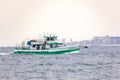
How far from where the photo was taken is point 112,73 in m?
75.4

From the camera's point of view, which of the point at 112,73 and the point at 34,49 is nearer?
the point at 112,73

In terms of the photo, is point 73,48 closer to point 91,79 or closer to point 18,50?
point 18,50

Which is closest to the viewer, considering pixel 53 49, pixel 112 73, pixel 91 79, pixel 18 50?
pixel 91 79

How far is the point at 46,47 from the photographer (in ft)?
486

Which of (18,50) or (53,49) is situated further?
(18,50)

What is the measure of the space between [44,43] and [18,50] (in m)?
11.4

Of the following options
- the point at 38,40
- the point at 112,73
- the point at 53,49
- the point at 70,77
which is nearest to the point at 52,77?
the point at 70,77

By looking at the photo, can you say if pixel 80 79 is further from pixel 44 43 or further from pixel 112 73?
pixel 44 43

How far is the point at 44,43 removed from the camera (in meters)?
149

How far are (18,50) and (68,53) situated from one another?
57.6ft

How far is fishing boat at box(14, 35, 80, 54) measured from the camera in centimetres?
14588

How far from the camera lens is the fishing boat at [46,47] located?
5743 inches

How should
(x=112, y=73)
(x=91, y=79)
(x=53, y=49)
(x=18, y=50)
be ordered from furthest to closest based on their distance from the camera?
(x=18, y=50), (x=53, y=49), (x=112, y=73), (x=91, y=79)

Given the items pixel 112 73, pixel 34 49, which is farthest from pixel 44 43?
pixel 112 73
